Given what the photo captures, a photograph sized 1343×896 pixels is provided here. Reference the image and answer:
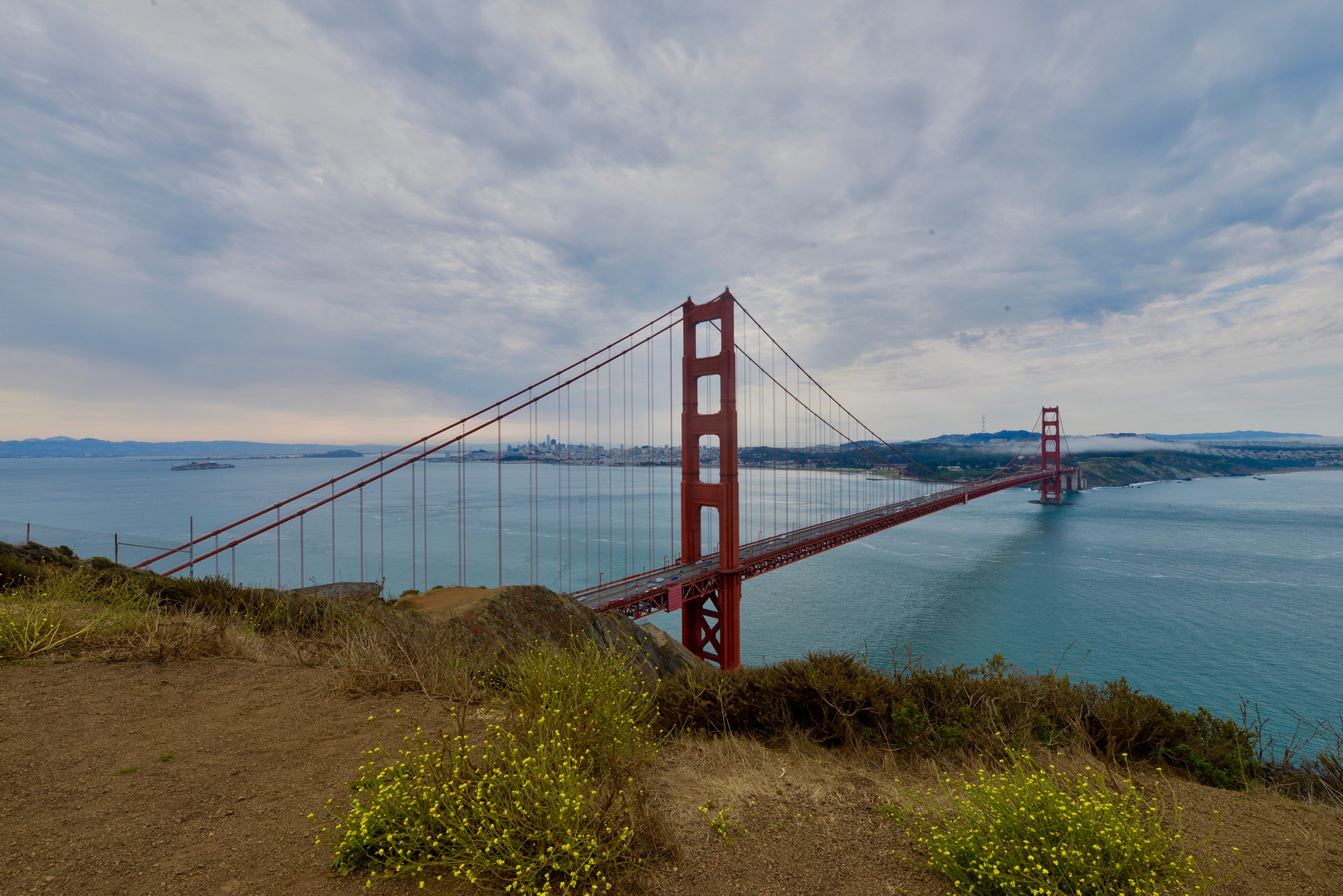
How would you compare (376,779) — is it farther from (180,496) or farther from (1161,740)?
(180,496)

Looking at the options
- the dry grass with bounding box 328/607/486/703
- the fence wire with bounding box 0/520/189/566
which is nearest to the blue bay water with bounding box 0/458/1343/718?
the fence wire with bounding box 0/520/189/566

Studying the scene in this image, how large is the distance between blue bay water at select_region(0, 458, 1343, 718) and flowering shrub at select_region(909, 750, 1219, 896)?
1080cm

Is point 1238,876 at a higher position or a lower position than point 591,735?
lower

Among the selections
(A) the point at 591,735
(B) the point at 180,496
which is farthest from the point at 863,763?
(B) the point at 180,496

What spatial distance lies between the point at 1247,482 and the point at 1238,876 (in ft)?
492

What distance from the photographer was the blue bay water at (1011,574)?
69.7 ft

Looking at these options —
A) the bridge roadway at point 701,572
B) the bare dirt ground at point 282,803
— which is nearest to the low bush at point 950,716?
the bare dirt ground at point 282,803

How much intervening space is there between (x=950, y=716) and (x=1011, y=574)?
1454 inches

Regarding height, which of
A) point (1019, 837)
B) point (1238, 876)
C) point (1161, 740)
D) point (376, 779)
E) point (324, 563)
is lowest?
point (324, 563)

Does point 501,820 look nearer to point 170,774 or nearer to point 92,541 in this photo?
point 170,774

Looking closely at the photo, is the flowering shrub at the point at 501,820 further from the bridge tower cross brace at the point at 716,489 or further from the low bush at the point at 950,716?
the bridge tower cross brace at the point at 716,489

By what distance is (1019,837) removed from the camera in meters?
2.77

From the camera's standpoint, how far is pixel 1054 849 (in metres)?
2.59

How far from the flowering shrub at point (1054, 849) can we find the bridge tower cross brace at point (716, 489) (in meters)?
14.7
